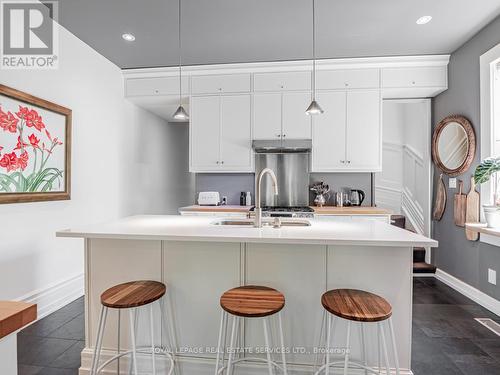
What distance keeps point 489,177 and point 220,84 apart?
3.18 meters

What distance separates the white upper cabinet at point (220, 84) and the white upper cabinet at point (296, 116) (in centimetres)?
59

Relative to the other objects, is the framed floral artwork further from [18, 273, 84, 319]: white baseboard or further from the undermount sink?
the undermount sink

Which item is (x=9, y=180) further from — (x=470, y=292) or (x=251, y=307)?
(x=470, y=292)

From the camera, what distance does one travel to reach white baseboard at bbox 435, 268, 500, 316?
2736 mm

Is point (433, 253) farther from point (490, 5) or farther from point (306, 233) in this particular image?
point (306, 233)

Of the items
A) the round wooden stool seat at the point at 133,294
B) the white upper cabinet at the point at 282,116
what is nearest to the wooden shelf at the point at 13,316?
the round wooden stool seat at the point at 133,294

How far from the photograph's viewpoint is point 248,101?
3.91 metres

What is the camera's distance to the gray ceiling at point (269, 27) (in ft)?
8.50

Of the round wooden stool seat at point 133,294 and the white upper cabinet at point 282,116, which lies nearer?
the round wooden stool seat at point 133,294

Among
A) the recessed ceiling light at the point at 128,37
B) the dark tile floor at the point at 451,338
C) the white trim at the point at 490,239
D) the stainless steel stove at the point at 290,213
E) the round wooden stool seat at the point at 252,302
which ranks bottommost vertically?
the dark tile floor at the point at 451,338

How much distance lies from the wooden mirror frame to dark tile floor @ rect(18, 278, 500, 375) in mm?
1439

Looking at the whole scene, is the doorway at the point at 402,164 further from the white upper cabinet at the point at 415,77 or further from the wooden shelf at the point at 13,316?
the wooden shelf at the point at 13,316

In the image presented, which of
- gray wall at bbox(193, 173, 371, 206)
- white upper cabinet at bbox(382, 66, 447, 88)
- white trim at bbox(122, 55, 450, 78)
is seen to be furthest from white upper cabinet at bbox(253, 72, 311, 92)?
gray wall at bbox(193, 173, 371, 206)

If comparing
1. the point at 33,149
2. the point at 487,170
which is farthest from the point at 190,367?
the point at 487,170
